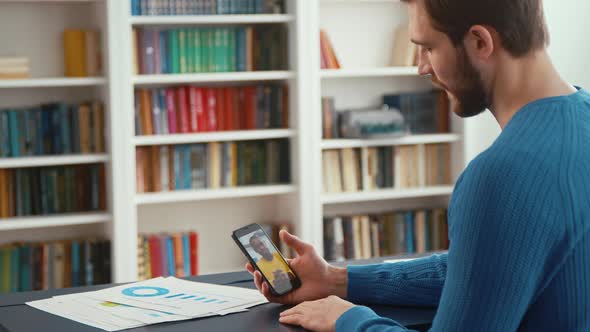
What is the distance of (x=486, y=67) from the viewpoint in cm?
135

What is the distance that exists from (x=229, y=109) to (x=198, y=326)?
2.69 m

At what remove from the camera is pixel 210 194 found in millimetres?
4109

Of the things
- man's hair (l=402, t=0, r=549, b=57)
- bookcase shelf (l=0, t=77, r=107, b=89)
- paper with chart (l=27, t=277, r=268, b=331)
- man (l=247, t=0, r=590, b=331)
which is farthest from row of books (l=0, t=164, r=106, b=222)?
man's hair (l=402, t=0, r=549, b=57)

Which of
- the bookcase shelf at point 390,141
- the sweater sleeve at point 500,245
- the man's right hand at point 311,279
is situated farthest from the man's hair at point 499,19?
the bookcase shelf at point 390,141

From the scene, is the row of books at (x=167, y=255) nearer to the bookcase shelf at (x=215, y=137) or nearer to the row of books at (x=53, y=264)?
the row of books at (x=53, y=264)

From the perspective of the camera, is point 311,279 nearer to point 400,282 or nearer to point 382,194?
point 400,282

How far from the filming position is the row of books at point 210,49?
404cm

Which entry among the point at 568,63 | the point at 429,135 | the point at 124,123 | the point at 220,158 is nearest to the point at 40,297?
the point at 124,123

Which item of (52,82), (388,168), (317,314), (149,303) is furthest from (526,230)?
(388,168)

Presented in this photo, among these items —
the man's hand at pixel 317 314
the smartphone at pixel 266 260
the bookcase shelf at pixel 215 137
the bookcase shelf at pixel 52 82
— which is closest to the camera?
the man's hand at pixel 317 314

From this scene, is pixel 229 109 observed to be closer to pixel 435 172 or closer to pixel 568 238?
pixel 435 172

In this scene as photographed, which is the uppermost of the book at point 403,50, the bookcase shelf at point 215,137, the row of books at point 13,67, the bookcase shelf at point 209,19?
the bookcase shelf at point 209,19

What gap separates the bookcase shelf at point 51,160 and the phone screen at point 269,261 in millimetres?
2269

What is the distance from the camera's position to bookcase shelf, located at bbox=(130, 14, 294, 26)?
394 cm
